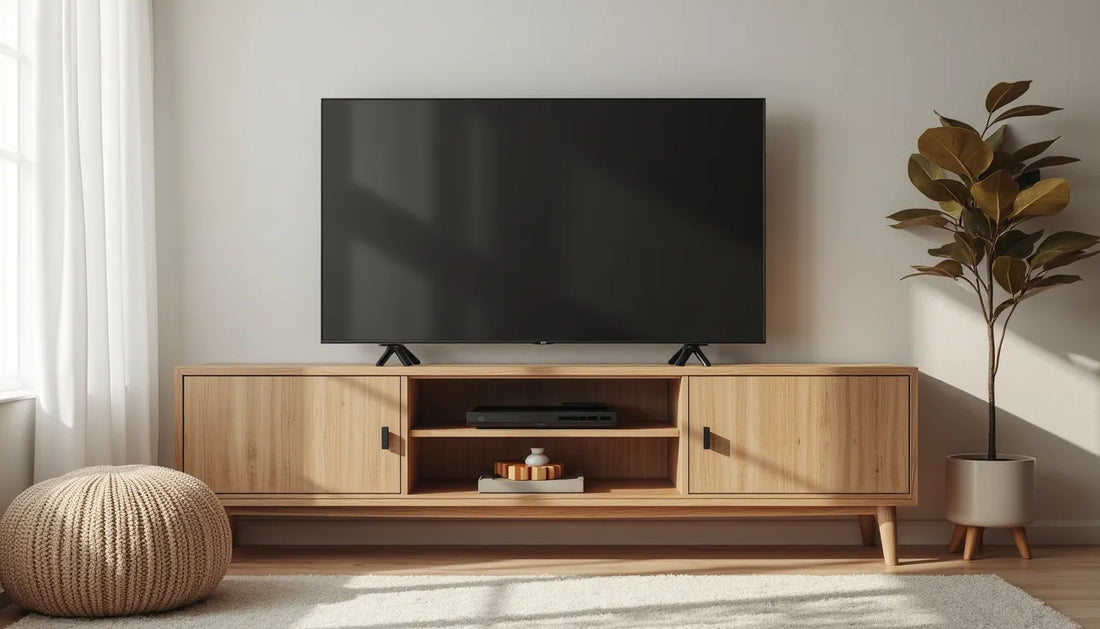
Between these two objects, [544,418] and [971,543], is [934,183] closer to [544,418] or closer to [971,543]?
[971,543]

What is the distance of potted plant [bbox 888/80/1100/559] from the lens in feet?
9.84

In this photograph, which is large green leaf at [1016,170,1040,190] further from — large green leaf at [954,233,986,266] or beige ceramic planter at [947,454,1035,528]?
beige ceramic planter at [947,454,1035,528]

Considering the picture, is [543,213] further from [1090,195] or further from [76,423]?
[1090,195]

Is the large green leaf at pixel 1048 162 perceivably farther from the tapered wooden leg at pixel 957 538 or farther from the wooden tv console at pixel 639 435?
the tapered wooden leg at pixel 957 538

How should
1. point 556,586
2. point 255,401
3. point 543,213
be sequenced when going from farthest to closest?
point 543,213, point 255,401, point 556,586

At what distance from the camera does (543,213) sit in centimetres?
324

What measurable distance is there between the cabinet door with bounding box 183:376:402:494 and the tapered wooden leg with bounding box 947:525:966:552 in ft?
6.04

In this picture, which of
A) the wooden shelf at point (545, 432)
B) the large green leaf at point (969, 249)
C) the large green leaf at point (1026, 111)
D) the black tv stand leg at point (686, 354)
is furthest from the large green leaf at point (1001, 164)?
the wooden shelf at point (545, 432)

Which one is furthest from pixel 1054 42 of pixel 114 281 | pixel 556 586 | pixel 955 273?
pixel 114 281

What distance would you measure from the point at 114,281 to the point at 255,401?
0.60 meters

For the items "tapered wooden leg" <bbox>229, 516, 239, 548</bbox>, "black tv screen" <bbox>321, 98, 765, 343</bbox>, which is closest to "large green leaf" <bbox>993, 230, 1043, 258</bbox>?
"black tv screen" <bbox>321, 98, 765, 343</bbox>

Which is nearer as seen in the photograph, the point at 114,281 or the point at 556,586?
the point at 556,586

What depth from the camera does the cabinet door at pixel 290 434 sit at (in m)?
3.03

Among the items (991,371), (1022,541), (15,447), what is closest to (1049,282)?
(991,371)
